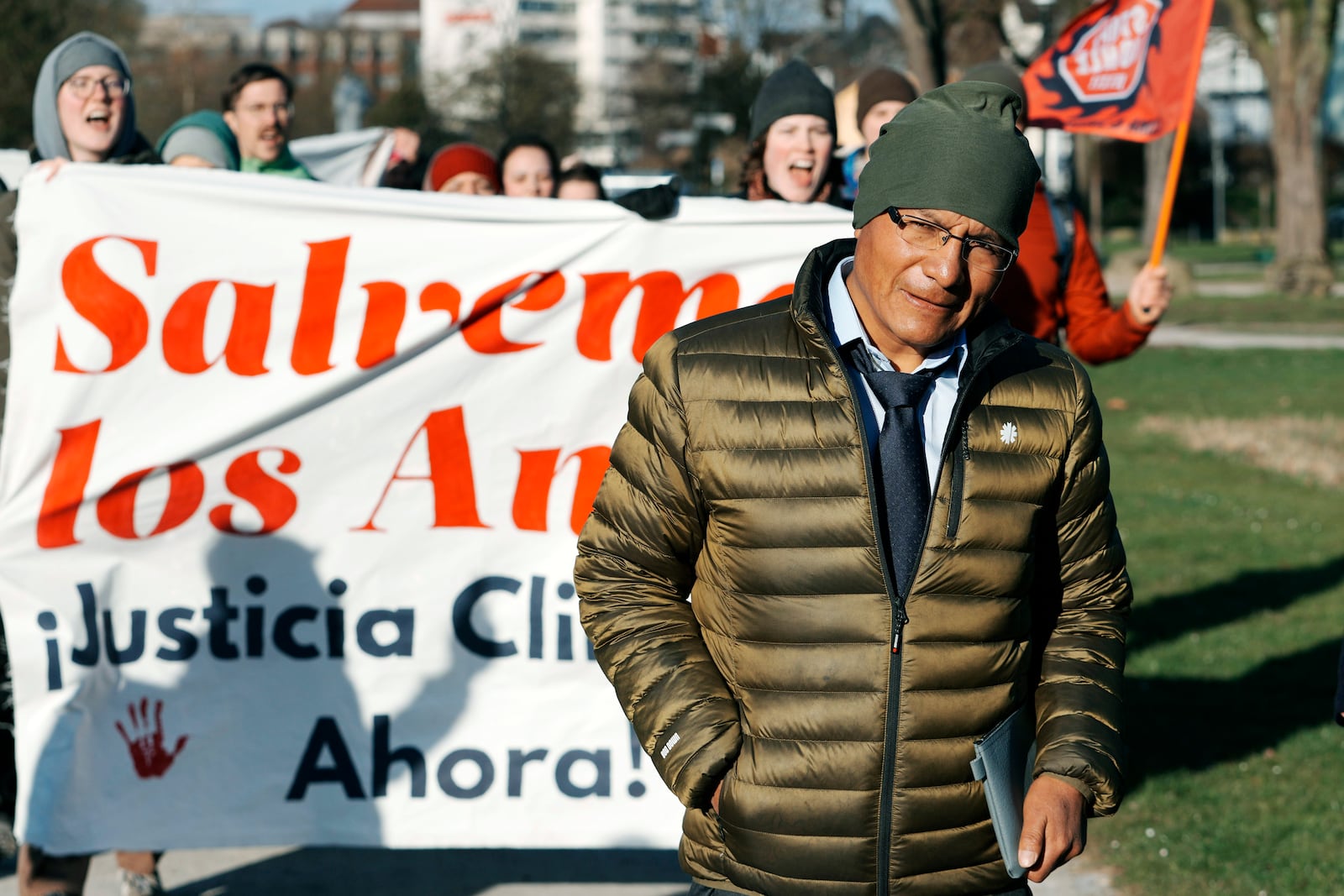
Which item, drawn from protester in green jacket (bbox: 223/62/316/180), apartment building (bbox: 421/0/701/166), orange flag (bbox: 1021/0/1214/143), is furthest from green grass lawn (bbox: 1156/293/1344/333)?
protester in green jacket (bbox: 223/62/316/180)

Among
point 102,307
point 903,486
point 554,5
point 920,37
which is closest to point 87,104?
point 102,307

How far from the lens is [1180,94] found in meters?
5.00

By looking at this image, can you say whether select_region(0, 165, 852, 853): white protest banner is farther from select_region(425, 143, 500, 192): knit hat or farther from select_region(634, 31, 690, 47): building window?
select_region(634, 31, 690, 47): building window

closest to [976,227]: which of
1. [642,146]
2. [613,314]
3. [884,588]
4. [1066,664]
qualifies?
[884,588]

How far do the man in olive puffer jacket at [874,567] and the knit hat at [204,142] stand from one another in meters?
3.43

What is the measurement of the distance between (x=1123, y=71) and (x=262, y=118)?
2.89 m

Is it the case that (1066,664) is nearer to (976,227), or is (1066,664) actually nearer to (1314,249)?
(976,227)

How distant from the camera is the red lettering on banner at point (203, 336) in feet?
14.1

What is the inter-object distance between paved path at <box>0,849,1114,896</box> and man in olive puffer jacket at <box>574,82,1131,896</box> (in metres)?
2.26

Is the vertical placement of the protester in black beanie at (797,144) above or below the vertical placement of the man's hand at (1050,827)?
above

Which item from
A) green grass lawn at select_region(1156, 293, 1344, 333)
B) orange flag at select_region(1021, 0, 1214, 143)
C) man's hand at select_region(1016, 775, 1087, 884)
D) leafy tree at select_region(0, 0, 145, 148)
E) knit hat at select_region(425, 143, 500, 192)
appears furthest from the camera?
leafy tree at select_region(0, 0, 145, 148)

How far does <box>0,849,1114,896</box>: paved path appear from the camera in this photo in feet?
15.2

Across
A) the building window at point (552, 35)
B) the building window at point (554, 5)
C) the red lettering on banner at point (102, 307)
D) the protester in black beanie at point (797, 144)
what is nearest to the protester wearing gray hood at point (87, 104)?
the red lettering on banner at point (102, 307)

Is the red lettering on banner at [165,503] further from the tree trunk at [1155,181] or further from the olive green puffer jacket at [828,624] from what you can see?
the tree trunk at [1155,181]
